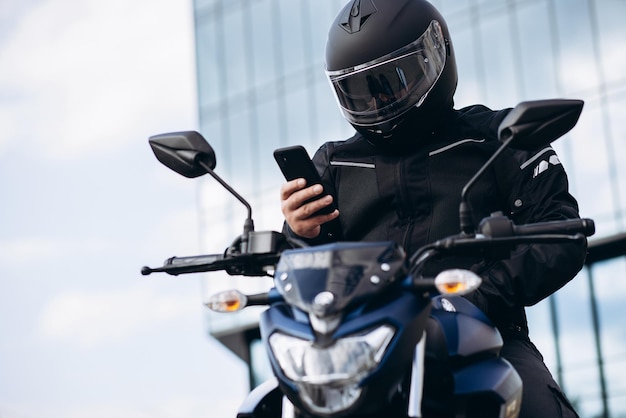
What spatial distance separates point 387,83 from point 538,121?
3.63ft

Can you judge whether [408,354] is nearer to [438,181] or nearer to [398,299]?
[398,299]

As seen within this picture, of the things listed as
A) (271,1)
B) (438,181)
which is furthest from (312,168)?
(271,1)

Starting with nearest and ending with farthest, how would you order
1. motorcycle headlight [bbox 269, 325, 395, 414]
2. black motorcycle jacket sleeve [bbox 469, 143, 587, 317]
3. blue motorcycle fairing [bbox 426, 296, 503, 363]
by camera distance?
motorcycle headlight [bbox 269, 325, 395, 414] < blue motorcycle fairing [bbox 426, 296, 503, 363] < black motorcycle jacket sleeve [bbox 469, 143, 587, 317]

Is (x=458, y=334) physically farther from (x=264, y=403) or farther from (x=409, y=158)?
(x=409, y=158)

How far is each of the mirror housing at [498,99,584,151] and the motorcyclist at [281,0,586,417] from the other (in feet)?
2.17

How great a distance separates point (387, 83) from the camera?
4.04 metres

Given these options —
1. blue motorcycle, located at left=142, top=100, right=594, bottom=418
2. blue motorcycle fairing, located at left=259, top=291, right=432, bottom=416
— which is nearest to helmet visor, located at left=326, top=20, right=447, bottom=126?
blue motorcycle, located at left=142, top=100, right=594, bottom=418

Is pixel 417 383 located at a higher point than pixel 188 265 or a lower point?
lower

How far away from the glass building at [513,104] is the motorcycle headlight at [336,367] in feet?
56.9

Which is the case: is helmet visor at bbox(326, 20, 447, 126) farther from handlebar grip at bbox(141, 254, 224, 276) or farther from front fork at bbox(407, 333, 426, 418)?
front fork at bbox(407, 333, 426, 418)

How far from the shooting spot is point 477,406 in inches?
114

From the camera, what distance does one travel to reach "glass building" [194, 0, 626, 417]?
19.6 metres

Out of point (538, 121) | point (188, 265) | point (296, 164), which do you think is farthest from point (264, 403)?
point (538, 121)

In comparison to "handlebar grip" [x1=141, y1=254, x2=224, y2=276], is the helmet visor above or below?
above
